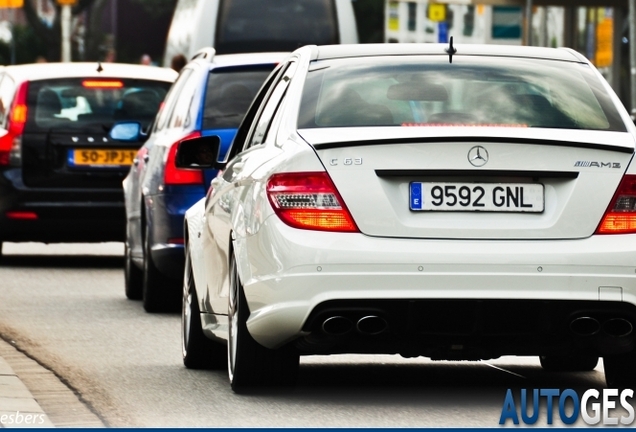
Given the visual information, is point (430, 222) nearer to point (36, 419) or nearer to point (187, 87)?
point (36, 419)

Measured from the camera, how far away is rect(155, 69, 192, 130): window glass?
13.3 m

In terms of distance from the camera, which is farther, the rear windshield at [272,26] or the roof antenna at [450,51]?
the rear windshield at [272,26]

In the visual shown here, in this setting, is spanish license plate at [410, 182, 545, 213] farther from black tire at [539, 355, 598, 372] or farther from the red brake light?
the red brake light

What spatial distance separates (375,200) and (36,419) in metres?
1.55

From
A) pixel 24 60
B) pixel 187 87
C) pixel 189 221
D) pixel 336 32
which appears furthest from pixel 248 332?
pixel 24 60

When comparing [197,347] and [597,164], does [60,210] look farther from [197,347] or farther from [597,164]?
[597,164]

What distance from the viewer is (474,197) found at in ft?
24.7

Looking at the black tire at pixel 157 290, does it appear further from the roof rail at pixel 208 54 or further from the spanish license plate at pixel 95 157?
the spanish license plate at pixel 95 157

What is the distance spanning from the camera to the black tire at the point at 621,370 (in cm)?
816

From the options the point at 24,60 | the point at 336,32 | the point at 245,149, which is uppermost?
the point at 245,149

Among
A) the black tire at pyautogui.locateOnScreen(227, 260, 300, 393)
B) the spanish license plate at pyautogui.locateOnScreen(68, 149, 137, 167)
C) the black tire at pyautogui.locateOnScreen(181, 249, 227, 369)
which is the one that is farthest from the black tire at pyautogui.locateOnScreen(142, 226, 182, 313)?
the black tire at pyautogui.locateOnScreen(227, 260, 300, 393)

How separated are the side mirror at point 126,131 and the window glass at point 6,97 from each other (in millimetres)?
2984

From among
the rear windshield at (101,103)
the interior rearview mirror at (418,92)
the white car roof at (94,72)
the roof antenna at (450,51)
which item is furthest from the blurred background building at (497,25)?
the interior rearview mirror at (418,92)

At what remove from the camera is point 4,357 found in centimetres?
995
